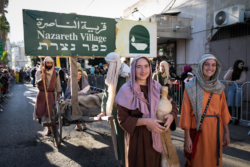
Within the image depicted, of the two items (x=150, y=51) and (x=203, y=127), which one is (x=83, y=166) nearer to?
(x=203, y=127)

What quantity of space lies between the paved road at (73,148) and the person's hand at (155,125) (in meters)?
2.17

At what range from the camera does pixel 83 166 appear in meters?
3.88

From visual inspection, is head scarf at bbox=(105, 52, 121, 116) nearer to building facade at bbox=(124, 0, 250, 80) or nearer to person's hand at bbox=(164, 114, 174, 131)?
person's hand at bbox=(164, 114, 174, 131)

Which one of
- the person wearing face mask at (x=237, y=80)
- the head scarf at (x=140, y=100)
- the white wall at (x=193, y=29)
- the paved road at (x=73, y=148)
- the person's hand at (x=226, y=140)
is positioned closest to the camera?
the head scarf at (x=140, y=100)

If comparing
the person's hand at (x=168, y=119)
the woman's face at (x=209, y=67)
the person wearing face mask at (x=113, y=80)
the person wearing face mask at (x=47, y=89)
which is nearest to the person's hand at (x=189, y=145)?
the person's hand at (x=168, y=119)

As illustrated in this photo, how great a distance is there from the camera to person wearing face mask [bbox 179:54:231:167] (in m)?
2.52

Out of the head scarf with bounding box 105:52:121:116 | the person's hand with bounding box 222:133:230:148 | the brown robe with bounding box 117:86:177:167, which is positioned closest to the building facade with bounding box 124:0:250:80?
the person's hand with bounding box 222:133:230:148

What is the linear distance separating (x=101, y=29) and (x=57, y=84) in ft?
7.36

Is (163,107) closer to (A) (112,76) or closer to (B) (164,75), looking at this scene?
(A) (112,76)

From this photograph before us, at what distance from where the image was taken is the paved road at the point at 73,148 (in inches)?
159

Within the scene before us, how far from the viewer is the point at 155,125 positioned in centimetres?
207

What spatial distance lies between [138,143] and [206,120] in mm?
947

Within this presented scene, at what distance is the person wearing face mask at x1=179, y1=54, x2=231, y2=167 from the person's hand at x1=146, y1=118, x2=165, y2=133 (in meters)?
0.64

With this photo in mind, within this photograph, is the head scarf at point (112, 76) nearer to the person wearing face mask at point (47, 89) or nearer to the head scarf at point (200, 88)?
the head scarf at point (200, 88)
